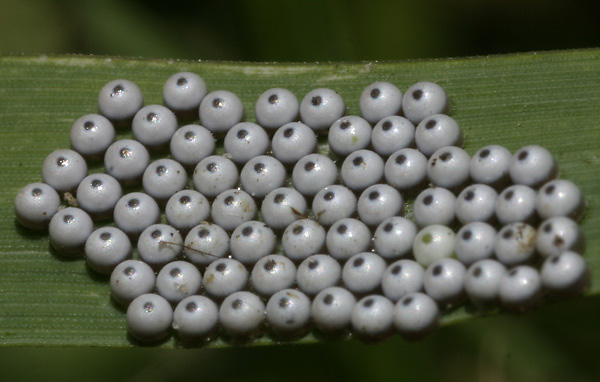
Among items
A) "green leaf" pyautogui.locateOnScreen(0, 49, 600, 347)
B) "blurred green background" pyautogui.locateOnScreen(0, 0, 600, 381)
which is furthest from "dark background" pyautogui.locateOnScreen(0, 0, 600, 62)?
"green leaf" pyautogui.locateOnScreen(0, 49, 600, 347)

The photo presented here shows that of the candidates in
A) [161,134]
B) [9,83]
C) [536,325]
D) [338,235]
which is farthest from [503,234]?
[9,83]

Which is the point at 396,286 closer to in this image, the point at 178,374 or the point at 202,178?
the point at 202,178

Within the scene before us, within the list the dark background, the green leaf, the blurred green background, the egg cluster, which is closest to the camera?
the egg cluster

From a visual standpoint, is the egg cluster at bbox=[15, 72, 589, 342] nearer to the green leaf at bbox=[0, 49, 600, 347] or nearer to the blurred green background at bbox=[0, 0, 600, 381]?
the green leaf at bbox=[0, 49, 600, 347]

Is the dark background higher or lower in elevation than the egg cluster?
higher

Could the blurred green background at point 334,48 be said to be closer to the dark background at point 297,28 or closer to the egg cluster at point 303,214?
the dark background at point 297,28

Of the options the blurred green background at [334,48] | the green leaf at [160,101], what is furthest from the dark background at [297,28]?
the green leaf at [160,101]

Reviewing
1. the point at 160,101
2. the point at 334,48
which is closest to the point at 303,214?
the point at 160,101
